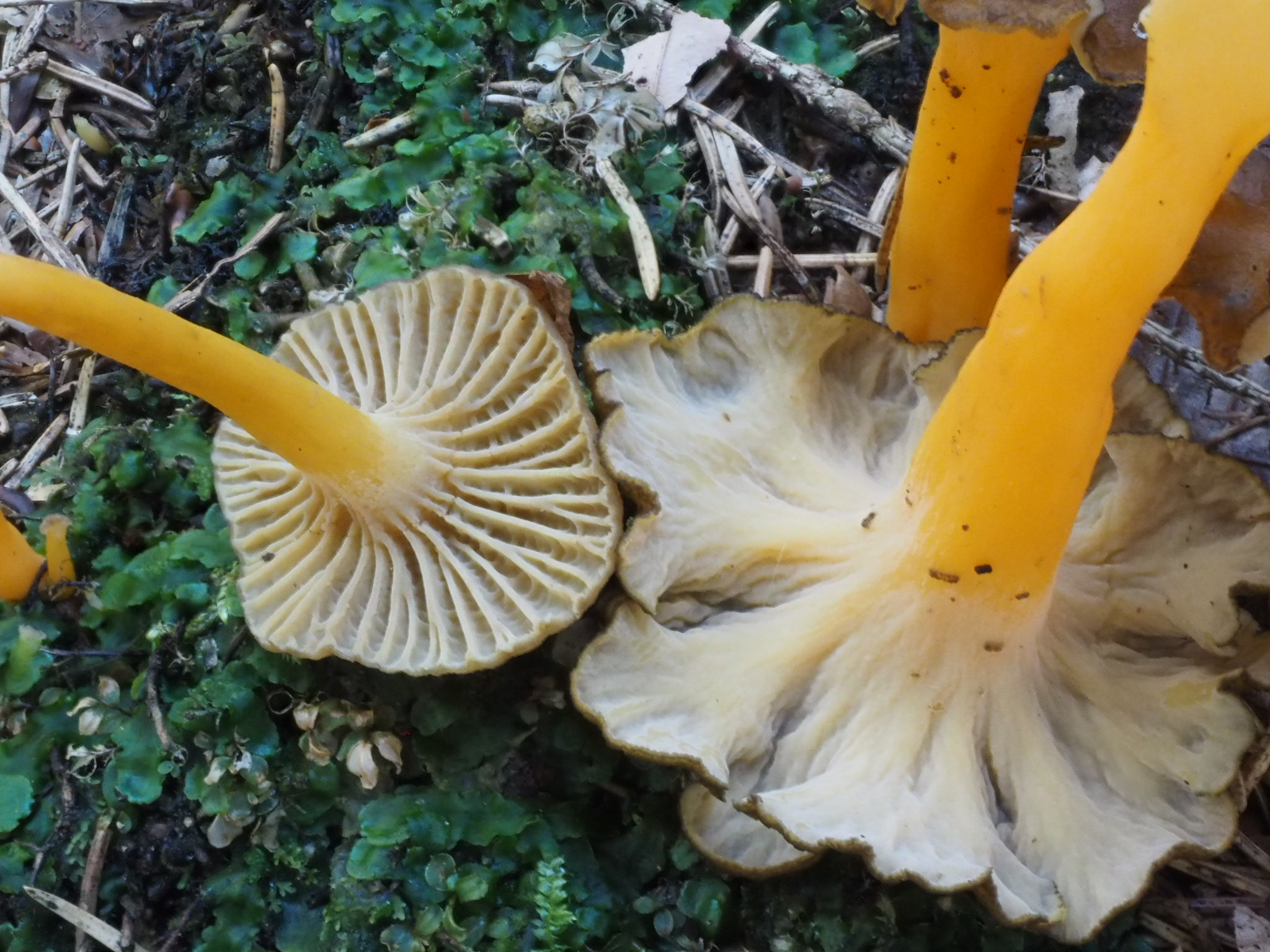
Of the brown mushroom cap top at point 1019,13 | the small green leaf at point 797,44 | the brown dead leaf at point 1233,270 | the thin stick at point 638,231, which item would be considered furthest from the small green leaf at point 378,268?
the brown dead leaf at point 1233,270

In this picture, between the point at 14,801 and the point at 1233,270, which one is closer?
the point at 1233,270

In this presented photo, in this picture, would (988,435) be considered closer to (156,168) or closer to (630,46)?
(630,46)

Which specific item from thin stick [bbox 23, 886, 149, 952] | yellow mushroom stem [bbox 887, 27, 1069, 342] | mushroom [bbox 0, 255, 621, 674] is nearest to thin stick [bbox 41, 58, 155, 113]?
mushroom [bbox 0, 255, 621, 674]

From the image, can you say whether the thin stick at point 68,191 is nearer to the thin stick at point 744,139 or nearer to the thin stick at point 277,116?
the thin stick at point 277,116

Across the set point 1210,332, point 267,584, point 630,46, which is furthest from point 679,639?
point 630,46

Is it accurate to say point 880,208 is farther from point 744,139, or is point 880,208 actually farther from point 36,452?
point 36,452

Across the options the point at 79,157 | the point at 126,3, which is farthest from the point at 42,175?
the point at 126,3
